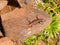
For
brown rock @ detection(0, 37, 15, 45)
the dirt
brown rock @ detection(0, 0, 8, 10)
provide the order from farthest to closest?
brown rock @ detection(0, 0, 8, 10) < the dirt < brown rock @ detection(0, 37, 15, 45)

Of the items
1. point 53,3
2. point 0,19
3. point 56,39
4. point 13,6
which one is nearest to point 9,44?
point 0,19

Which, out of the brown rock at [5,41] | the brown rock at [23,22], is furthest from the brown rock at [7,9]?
the brown rock at [5,41]

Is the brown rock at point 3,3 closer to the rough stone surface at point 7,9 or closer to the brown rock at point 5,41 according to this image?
the rough stone surface at point 7,9

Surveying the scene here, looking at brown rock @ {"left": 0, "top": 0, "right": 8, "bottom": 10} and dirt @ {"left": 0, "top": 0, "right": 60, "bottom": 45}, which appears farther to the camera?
brown rock @ {"left": 0, "top": 0, "right": 8, "bottom": 10}

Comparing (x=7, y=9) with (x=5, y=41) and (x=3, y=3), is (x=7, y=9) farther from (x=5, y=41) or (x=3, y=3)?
(x=5, y=41)

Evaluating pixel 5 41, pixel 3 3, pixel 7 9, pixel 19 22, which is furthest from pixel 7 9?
pixel 5 41

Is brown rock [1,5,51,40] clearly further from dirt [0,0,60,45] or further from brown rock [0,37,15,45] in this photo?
brown rock [0,37,15,45]

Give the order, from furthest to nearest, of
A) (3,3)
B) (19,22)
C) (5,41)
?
(3,3)
(19,22)
(5,41)

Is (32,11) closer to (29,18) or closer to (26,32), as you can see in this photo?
(29,18)

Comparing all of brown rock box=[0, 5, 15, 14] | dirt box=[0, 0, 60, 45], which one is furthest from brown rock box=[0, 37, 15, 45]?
brown rock box=[0, 5, 15, 14]
